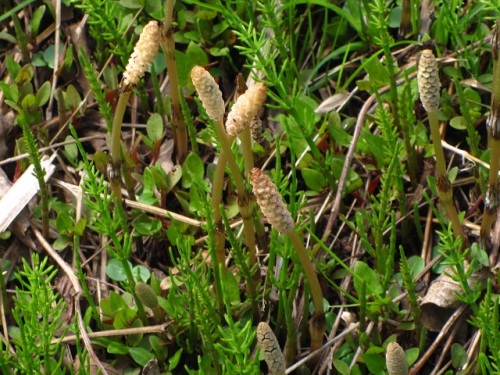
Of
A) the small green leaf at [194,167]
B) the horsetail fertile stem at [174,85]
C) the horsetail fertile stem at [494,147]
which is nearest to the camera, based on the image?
Result: the horsetail fertile stem at [494,147]

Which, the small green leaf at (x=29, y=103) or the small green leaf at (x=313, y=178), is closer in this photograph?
the small green leaf at (x=313, y=178)

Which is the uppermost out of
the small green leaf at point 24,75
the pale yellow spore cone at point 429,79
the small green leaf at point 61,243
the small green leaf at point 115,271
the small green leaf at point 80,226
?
the pale yellow spore cone at point 429,79

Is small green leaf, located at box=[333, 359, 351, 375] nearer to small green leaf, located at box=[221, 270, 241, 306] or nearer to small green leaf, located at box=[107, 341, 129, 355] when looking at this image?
small green leaf, located at box=[221, 270, 241, 306]

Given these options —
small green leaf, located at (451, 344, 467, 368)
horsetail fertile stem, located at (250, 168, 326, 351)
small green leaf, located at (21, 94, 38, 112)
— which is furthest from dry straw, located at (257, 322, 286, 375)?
small green leaf, located at (21, 94, 38, 112)

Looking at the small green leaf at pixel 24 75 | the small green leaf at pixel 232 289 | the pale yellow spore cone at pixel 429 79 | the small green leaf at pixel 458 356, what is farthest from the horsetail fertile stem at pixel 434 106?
the small green leaf at pixel 24 75

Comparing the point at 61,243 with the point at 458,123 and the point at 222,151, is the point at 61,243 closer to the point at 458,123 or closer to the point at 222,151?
the point at 222,151

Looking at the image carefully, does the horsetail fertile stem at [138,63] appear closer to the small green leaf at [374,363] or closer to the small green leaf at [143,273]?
the small green leaf at [143,273]

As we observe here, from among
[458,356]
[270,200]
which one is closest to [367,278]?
[458,356]
